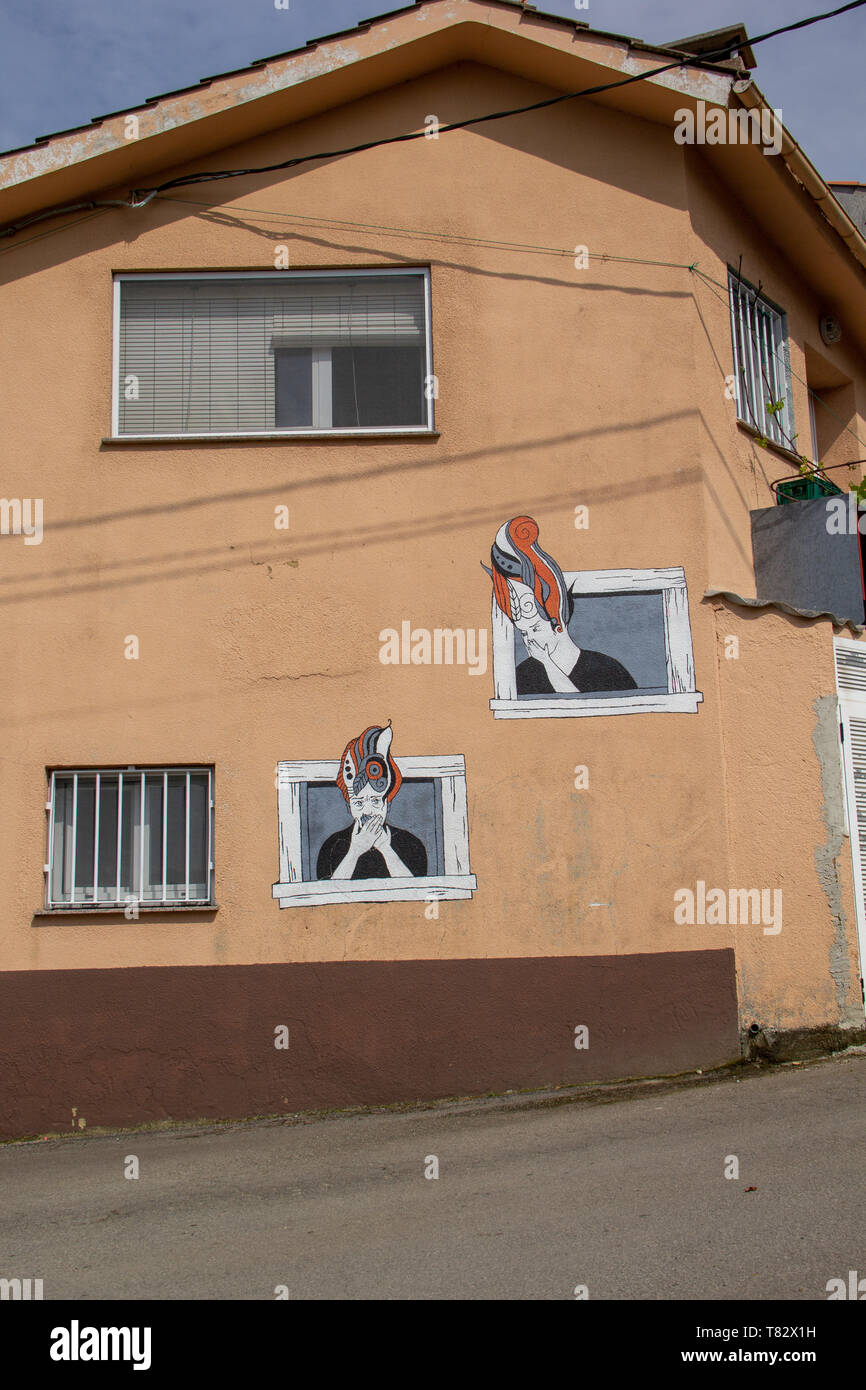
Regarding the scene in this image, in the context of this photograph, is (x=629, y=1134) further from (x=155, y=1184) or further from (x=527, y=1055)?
(x=155, y=1184)

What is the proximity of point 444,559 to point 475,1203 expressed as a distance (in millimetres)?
4263

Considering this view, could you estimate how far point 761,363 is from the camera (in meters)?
10.3

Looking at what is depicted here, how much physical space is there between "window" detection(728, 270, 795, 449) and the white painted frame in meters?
1.82

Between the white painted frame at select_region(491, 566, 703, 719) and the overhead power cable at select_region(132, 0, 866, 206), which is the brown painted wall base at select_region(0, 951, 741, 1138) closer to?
the white painted frame at select_region(491, 566, 703, 719)

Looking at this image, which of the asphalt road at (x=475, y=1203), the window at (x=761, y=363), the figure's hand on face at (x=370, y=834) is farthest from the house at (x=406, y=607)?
the asphalt road at (x=475, y=1203)

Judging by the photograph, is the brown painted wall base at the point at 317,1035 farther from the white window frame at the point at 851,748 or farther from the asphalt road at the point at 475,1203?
the white window frame at the point at 851,748

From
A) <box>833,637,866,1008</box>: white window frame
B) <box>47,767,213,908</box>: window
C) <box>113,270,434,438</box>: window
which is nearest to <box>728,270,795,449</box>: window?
<box>833,637,866,1008</box>: white window frame

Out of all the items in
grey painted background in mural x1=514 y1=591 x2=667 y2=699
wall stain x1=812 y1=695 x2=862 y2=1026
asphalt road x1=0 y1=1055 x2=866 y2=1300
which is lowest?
asphalt road x1=0 y1=1055 x2=866 y2=1300

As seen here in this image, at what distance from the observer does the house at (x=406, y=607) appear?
829 cm

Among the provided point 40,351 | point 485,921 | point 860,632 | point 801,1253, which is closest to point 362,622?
point 485,921

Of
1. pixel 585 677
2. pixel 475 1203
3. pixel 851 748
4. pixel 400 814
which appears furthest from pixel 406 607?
pixel 475 1203

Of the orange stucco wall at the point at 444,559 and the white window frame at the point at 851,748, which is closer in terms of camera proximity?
the orange stucco wall at the point at 444,559

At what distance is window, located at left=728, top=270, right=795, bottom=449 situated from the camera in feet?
32.6
